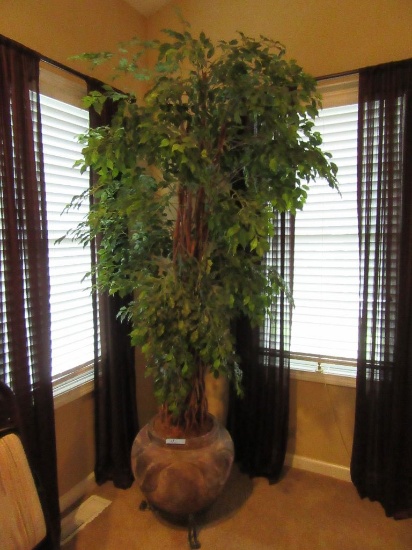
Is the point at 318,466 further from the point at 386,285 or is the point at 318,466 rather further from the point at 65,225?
the point at 65,225

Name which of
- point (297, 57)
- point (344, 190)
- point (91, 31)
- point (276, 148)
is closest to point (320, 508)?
point (344, 190)

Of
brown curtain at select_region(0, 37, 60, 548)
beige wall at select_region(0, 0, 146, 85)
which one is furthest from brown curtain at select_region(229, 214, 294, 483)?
beige wall at select_region(0, 0, 146, 85)

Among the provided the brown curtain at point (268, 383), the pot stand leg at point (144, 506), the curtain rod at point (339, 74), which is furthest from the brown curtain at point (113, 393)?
the curtain rod at point (339, 74)

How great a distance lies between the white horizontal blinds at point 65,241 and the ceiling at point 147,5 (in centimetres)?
89

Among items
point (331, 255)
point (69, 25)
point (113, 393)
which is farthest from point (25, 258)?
point (331, 255)

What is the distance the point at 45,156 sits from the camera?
6.11 ft

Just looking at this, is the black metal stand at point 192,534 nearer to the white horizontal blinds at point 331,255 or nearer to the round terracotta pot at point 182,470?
the round terracotta pot at point 182,470

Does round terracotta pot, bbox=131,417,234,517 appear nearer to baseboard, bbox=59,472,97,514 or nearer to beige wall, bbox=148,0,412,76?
baseboard, bbox=59,472,97,514

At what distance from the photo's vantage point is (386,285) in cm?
194

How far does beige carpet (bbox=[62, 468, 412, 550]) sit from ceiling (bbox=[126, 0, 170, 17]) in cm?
293

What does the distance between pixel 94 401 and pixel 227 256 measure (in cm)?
119

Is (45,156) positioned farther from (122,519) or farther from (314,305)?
(122,519)

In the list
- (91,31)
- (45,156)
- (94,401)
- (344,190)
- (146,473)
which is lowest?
(146,473)

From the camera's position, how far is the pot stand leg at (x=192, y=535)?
1791mm
